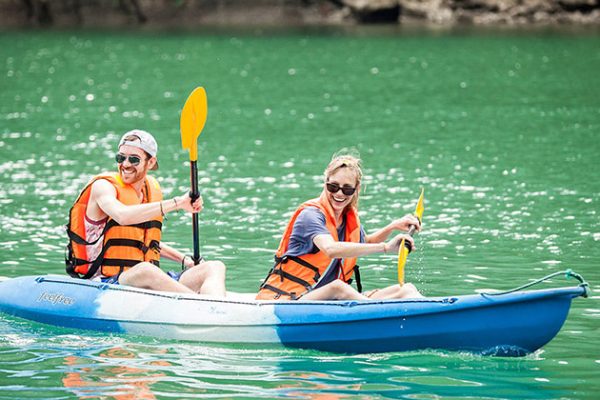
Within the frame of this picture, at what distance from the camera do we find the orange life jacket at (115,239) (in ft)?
24.1

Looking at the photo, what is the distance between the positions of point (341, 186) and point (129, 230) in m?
1.42

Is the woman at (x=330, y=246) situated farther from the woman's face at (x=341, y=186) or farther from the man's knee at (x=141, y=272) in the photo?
the man's knee at (x=141, y=272)

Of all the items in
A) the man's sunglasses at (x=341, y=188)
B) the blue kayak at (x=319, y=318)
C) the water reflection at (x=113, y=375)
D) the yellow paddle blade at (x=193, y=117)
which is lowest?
the water reflection at (x=113, y=375)

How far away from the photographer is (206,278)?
7344 mm

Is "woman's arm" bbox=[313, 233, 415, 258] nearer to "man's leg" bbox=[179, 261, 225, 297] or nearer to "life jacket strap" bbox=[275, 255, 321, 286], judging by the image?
"life jacket strap" bbox=[275, 255, 321, 286]

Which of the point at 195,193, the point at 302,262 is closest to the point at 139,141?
the point at 195,193

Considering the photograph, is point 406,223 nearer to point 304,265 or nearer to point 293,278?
point 304,265

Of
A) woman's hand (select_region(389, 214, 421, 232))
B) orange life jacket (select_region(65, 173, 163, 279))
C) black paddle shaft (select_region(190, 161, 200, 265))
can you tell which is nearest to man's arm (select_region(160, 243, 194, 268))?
black paddle shaft (select_region(190, 161, 200, 265))

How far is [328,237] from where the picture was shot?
6773 millimetres

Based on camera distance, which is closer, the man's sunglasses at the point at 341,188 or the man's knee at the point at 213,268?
the man's sunglasses at the point at 341,188

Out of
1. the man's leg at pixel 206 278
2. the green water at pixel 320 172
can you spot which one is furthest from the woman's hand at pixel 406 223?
the man's leg at pixel 206 278

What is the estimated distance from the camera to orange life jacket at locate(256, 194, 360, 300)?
693 cm

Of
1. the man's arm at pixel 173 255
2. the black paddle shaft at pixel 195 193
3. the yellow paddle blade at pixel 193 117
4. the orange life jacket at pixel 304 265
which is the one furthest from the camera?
the yellow paddle blade at pixel 193 117

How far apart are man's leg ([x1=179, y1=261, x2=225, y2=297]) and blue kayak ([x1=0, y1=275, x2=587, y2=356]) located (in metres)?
0.13
